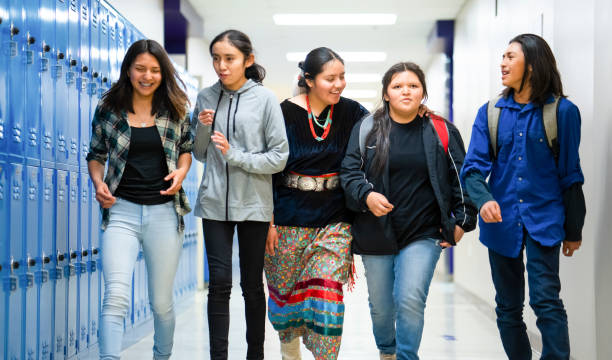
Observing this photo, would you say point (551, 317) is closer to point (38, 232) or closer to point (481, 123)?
point (481, 123)

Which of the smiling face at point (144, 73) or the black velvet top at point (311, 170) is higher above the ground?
the smiling face at point (144, 73)

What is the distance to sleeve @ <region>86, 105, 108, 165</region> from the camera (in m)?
2.80

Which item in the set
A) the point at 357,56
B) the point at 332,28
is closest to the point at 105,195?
the point at 332,28

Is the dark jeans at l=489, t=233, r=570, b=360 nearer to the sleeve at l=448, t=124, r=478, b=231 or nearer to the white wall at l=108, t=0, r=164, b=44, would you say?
the sleeve at l=448, t=124, r=478, b=231

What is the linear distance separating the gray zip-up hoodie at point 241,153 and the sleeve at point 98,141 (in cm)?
38

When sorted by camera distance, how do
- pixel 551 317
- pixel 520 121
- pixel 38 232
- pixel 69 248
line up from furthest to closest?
pixel 69 248
pixel 38 232
pixel 520 121
pixel 551 317

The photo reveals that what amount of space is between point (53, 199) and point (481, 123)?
1.96 meters

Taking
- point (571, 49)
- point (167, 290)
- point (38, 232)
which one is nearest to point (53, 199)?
point (38, 232)

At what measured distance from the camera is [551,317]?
8.44ft

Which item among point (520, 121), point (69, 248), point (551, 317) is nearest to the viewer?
point (551, 317)

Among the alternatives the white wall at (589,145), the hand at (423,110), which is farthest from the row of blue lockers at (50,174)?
the white wall at (589,145)

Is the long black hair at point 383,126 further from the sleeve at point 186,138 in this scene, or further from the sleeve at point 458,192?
the sleeve at point 186,138

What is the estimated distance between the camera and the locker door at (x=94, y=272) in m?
3.62

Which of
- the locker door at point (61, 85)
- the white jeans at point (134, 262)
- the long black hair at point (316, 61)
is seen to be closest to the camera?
the white jeans at point (134, 262)
